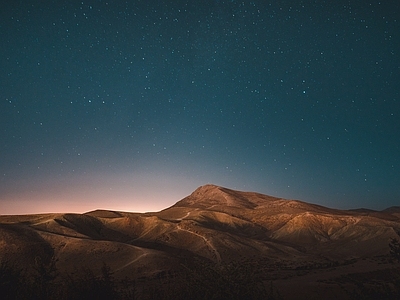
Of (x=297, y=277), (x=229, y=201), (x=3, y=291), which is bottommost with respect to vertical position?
(x=297, y=277)

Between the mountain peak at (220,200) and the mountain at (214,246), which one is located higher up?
the mountain peak at (220,200)

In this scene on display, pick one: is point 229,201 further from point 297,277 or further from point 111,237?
point 297,277

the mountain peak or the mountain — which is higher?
the mountain peak

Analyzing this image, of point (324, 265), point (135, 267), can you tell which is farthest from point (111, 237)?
point (324, 265)

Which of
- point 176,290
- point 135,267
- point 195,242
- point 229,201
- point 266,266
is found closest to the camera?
point 176,290

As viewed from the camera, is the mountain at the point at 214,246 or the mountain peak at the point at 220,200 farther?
the mountain peak at the point at 220,200

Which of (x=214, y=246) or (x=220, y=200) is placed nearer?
(x=214, y=246)

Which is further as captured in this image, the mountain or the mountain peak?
the mountain peak

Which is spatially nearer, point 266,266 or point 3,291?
point 3,291
